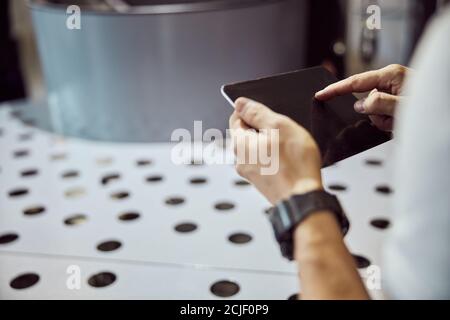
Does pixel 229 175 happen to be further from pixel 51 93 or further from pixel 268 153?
pixel 268 153

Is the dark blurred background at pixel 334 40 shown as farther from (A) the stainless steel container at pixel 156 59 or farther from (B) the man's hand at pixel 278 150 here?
(B) the man's hand at pixel 278 150

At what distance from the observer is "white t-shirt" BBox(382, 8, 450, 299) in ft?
1.74

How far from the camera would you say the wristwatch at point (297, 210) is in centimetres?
71

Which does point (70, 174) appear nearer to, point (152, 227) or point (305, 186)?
point (152, 227)

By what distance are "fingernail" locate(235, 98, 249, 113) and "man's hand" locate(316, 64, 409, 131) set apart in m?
0.23

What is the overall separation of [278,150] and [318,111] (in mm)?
291

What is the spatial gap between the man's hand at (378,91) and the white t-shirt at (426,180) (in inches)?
17.9

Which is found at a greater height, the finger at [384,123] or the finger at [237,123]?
the finger at [237,123]

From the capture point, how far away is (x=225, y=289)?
175cm

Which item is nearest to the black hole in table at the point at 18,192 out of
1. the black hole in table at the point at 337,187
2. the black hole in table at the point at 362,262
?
the black hole in table at the point at 337,187

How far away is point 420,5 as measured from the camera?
148 inches

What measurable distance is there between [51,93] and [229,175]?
5.24 ft
